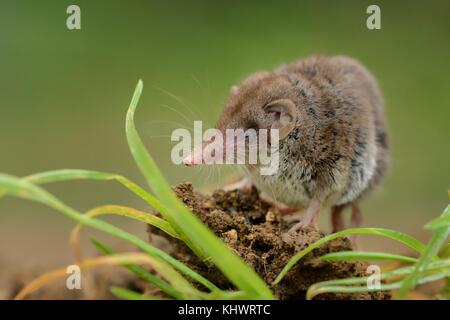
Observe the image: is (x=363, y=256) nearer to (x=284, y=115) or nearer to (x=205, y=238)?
(x=205, y=238)

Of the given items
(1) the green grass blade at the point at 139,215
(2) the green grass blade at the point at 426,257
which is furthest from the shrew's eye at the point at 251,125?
(2) the green grass blade at the point at 426,257

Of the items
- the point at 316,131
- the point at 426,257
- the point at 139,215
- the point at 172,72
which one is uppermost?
the point at 172,72

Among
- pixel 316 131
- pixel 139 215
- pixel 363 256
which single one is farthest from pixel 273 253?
pixel 316 131

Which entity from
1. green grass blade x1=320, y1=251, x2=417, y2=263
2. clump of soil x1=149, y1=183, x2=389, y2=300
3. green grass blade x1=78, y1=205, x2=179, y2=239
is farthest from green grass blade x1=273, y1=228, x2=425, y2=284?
green grass blade x1=78, y1=205, x2=179, y2=239

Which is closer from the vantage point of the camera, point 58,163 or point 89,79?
point 58,163
